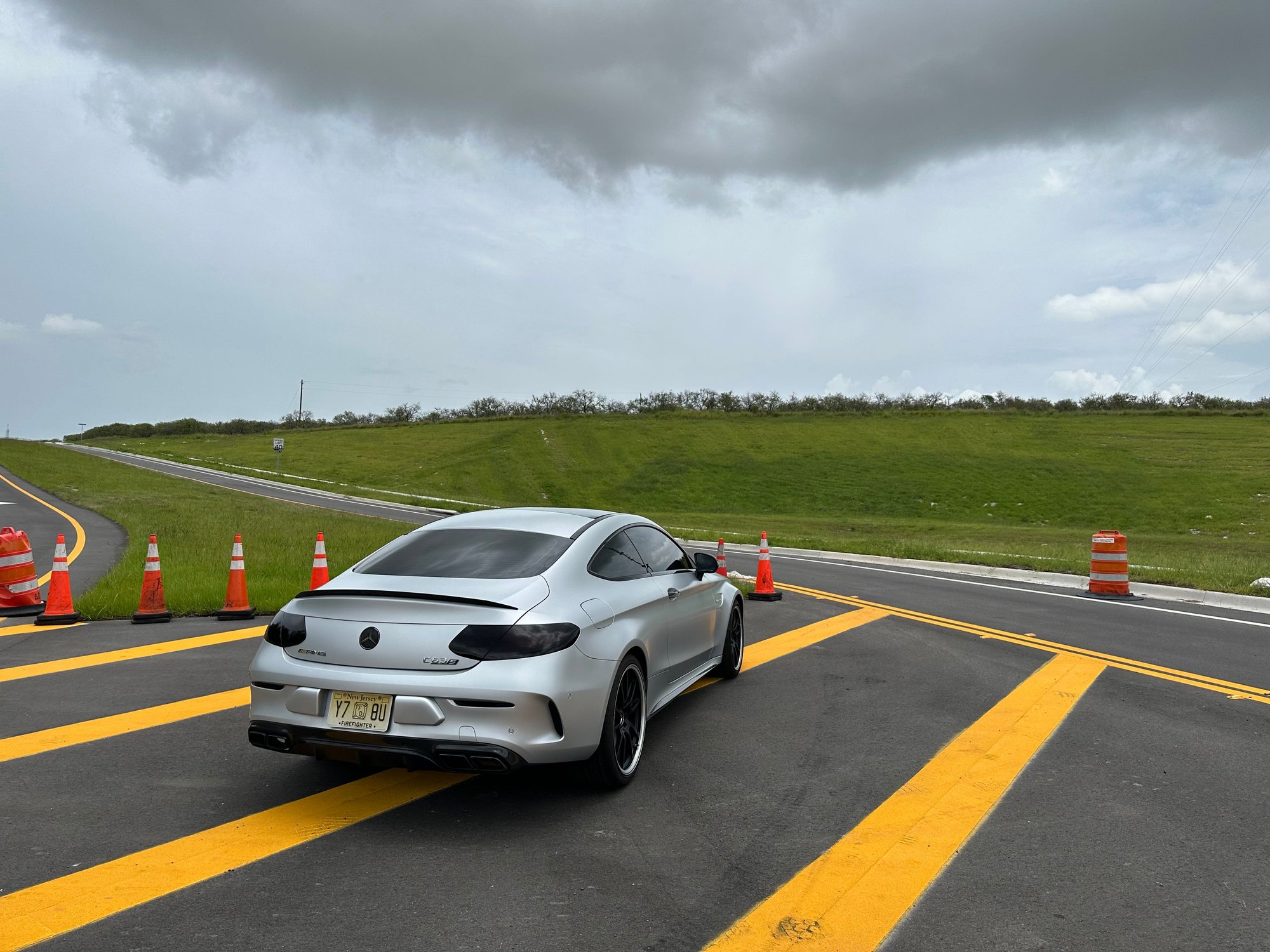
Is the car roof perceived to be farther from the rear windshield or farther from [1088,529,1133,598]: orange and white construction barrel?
[1088,529,1133,598]: orange and white construction barrel

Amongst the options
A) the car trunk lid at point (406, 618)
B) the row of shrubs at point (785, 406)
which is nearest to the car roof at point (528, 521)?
the car trunk lid at point (406, 618)

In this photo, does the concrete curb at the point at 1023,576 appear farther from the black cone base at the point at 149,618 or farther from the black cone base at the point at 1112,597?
the black cone base at the point at 149,618

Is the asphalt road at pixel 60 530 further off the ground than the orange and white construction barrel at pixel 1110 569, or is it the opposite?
the orange and white construction barrel at pixel 1110 569

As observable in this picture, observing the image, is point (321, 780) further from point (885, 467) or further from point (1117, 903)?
point (885, 467)

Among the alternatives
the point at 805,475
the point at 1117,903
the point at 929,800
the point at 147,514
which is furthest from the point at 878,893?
the point at 805,475

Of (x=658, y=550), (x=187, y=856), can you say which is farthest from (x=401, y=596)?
(x=658, y=550)

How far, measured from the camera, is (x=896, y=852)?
417cm

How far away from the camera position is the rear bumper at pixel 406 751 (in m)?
4.29

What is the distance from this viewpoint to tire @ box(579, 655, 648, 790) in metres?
4.80

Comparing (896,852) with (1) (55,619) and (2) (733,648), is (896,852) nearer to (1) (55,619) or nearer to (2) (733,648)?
(2) (733,648)

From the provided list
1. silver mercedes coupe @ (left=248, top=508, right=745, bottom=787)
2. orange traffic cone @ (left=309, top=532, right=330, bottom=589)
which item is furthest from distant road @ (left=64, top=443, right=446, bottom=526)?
silver mercedes coupe @ (left=248, top=508, right=745, bottom=787)

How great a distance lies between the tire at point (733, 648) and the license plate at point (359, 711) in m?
3.65

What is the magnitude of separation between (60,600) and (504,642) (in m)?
7.87

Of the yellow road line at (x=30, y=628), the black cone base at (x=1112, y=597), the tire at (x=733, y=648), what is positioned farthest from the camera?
the black cone base at (x=1112, y=597)
